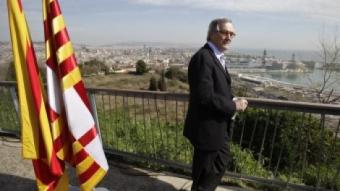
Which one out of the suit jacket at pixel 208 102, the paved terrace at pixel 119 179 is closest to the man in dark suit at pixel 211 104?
the suit jacket at pixel 208 102

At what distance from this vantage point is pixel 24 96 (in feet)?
9.98

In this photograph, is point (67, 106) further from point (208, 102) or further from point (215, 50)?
point (215, 50)

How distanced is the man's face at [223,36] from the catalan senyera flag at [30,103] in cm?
153

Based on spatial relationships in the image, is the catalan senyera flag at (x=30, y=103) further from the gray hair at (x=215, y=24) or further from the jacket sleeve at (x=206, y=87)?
the gray hair at (x=215, y=24)

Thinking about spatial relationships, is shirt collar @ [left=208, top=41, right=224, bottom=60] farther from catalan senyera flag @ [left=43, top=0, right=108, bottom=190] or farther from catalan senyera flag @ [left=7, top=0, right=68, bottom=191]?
catalan senyera flag @ [left=7, top=0, right=68, bottom=191]

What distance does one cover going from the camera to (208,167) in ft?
11.1

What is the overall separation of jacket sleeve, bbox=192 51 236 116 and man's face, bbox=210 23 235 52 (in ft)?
0.62

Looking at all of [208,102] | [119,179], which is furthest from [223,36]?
[119,179]

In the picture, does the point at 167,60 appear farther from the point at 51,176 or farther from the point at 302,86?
the point at 51,176

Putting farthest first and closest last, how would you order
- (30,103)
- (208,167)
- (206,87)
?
(208,167) → (30,103) → (206,87)

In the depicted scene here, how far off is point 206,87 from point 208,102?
13 centimetres

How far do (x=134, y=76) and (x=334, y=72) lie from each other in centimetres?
2629

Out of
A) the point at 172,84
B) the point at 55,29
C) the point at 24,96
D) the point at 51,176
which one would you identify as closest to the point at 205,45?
the point at 55,29

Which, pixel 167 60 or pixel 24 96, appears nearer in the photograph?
pixel 24 96
